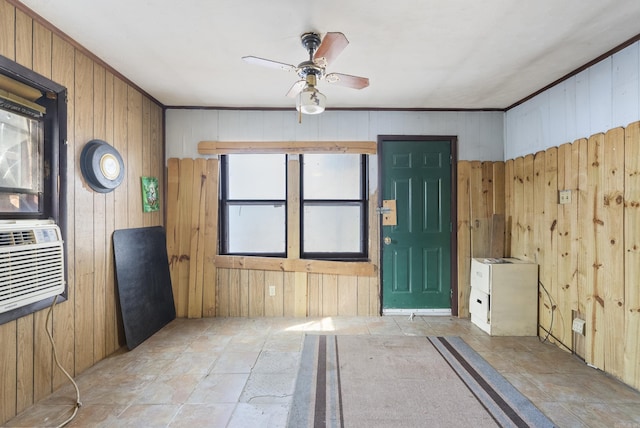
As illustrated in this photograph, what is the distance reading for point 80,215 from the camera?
2350 mm

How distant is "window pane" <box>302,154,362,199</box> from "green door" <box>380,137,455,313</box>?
1.11 ft

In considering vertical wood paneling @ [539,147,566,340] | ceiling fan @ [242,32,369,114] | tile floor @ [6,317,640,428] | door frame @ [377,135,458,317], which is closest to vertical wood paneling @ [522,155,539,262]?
vertical wood paneling @ [539,147,566,340]

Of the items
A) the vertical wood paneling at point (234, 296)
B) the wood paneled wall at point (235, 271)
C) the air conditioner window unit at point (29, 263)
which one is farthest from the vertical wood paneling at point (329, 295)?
the air conditioner window unit at point (29, 263)

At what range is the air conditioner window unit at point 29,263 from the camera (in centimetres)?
166

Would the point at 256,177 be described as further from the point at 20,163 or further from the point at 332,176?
the point at 20,163

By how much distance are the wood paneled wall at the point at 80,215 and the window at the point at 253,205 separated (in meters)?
Result: 0.88

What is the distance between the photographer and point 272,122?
3594mm

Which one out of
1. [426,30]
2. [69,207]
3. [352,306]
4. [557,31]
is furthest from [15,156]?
[557,31]

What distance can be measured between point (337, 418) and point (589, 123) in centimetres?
297

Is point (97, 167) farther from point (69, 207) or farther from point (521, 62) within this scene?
point (521, 62)

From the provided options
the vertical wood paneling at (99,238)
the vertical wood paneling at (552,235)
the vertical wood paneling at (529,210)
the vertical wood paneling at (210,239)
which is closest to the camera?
the vertical wood paneling at (99,238)

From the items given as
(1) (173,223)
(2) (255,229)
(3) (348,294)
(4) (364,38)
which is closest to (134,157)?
(1) (173,223)

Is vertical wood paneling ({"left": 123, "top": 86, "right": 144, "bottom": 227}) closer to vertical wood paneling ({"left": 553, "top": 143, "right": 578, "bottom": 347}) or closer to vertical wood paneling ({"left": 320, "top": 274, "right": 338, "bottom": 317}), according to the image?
vertical wood paneling ({"left": 320, "top": 274, "right": 338, "bottom": 317})

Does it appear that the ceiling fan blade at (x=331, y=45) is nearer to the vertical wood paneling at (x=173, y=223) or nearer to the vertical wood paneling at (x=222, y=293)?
the vertical wood paneling at (x=173, y=223)
